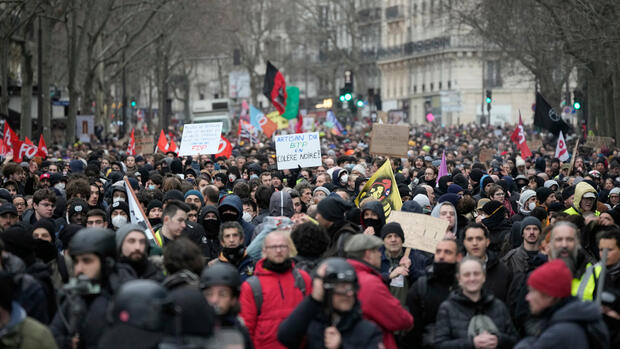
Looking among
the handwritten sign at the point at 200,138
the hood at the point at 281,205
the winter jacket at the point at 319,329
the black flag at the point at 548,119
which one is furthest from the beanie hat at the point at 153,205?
the black flag at the point at 548,119

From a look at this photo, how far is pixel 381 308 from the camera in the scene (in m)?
6.12

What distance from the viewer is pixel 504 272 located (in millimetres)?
7688

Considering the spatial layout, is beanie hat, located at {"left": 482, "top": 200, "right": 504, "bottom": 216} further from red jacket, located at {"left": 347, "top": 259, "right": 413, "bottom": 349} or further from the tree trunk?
the tree trunk

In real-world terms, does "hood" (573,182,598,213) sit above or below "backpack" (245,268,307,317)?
above

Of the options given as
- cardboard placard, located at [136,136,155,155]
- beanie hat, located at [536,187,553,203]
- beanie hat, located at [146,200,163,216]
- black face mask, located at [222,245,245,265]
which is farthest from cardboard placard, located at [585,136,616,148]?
black face mask, located at [222,245,245,265]

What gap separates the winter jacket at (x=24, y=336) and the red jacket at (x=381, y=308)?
1.64 meters

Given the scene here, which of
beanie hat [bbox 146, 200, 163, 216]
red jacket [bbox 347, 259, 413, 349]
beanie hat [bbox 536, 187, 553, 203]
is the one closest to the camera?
red jacket [bbox 347, 259, 413, 349]

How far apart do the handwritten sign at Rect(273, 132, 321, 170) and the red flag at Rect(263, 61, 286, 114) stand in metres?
10.6

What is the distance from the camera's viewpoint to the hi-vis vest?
6902 mm

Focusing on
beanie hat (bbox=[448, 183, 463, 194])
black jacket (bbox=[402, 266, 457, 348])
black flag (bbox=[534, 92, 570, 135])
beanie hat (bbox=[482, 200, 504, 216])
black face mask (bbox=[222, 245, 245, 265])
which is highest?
black flag (bbox=[534, 92, 570, 135])

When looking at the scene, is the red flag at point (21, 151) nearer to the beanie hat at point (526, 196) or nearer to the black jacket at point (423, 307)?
the beanie hat at point (526, 196)

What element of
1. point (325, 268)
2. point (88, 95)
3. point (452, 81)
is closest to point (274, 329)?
point (325, 268)

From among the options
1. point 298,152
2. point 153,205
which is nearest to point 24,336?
point 153,205

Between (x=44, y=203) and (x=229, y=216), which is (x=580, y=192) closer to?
(x=229, y=216)
